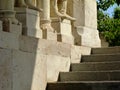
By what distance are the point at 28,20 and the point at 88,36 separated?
8.96ft

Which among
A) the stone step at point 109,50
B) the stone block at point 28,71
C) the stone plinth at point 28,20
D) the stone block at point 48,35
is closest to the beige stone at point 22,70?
the stone block at point 28,71

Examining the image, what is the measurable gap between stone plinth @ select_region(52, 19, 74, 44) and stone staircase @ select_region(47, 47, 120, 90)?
1.86ft

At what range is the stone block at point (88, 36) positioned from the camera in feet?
38.3

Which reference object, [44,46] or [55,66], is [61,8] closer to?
[55,66]

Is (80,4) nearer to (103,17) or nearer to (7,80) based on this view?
(7,80)

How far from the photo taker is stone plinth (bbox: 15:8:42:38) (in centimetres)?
948

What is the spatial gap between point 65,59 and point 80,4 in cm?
219

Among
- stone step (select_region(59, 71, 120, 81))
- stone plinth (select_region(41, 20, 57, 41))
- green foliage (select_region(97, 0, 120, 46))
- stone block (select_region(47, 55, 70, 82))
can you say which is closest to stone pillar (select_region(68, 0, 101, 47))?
stone plinth (select_region(41, 20, 57, 41))

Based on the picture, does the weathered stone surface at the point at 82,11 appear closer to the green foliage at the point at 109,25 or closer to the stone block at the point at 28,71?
the stone block at the point at 28,71

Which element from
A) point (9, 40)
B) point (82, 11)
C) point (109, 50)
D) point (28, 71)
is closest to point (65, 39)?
point (109, 50)

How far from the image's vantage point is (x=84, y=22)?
11.9 metres

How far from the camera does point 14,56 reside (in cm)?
858

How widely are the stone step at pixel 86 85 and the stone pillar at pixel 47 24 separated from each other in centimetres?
130

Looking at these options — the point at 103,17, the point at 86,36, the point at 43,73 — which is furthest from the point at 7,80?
the point at 103,17
